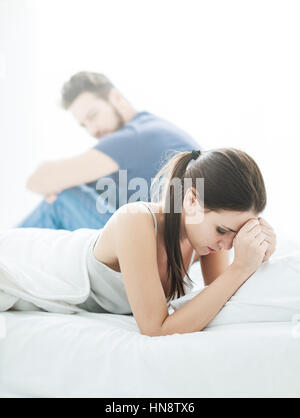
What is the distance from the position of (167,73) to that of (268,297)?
2248 millimetres

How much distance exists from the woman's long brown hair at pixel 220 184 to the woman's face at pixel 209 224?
0.02m

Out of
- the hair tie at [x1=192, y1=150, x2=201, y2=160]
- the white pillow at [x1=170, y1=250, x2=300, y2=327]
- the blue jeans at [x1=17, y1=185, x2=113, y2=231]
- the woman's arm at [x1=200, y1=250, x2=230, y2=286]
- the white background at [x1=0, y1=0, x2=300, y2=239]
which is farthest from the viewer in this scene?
the white background at [x1=0, y1=0, x2=300, y2=239]

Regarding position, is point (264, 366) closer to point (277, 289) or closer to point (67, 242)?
point (277, 289)

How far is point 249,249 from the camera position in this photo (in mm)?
1016

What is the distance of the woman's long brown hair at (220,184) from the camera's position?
1.04 metres

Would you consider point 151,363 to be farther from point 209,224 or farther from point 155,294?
point 209,224

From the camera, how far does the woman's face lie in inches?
41.9

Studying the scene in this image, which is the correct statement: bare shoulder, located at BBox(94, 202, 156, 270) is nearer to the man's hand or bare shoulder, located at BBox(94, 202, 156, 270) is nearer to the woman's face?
the woman's face

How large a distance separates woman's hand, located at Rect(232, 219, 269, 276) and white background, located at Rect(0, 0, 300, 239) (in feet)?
6.03

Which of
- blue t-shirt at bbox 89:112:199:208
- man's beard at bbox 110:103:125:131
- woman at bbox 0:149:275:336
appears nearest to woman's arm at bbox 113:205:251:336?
woman at bbox 0:149:275:336

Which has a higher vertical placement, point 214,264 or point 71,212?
point 214,264

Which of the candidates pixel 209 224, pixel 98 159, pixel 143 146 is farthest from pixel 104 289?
pixel 98 159

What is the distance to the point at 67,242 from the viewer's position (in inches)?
51.4

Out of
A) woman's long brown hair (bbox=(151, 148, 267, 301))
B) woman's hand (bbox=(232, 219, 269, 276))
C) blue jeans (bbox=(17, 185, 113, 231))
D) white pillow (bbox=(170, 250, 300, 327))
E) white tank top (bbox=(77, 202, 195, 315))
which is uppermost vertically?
woman's long brown hair (bbox=(151, 148, 267, 301))
